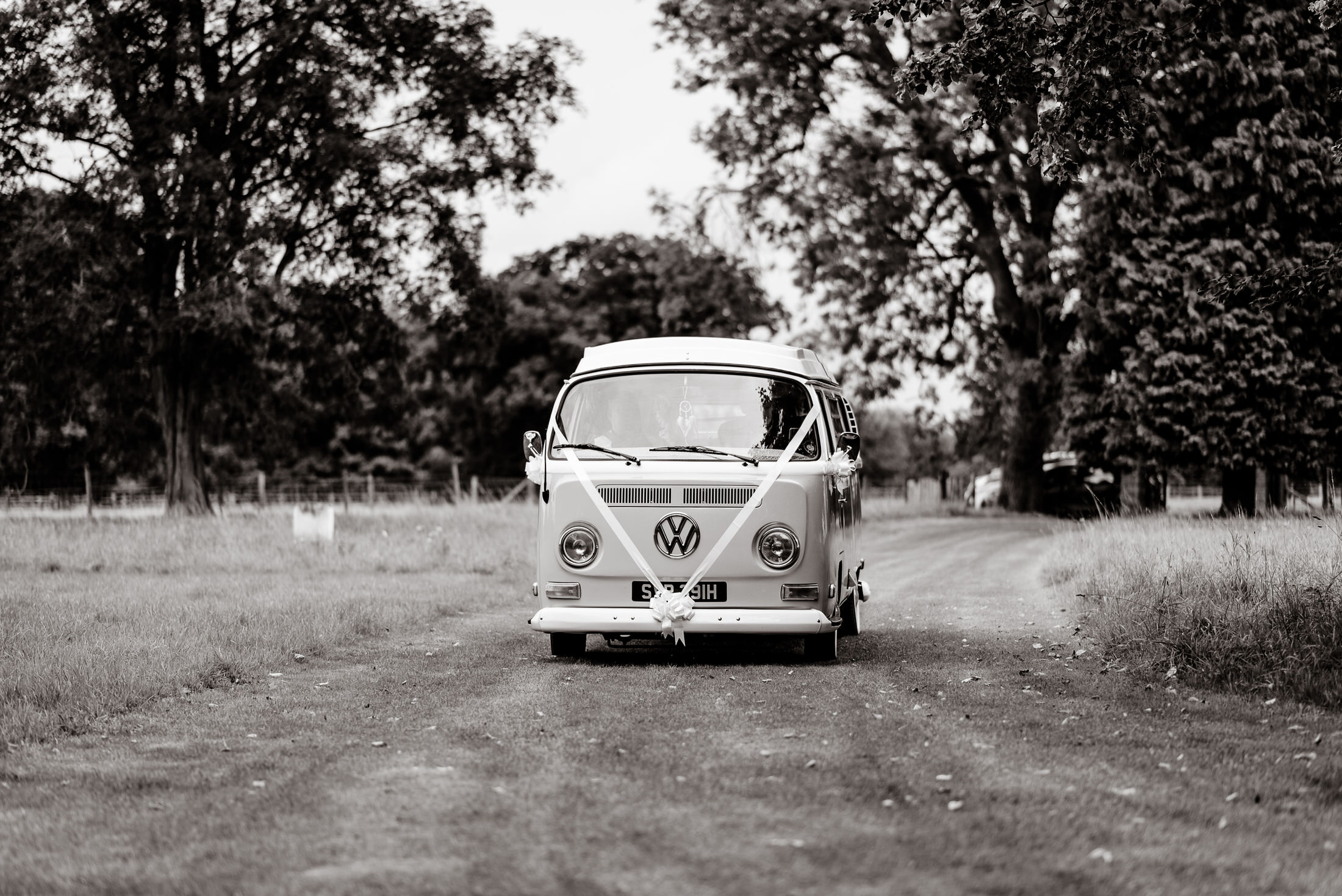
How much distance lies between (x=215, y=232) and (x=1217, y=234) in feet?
62.2

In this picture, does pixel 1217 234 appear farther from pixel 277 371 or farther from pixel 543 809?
pixel 543 809

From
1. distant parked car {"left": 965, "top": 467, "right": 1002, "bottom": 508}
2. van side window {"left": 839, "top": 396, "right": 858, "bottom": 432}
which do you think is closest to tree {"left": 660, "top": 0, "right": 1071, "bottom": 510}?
distant parked car {"left": 965, "top": 467, "right": 1002, "bottom": 508}

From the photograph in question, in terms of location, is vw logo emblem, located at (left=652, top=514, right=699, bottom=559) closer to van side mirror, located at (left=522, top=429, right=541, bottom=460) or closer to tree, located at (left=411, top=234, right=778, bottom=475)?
van side mirror, located at (left=522, top=429, right=541, bottom=460)

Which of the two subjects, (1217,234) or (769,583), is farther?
(1217,234)

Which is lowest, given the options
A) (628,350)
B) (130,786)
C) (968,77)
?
(130,786)

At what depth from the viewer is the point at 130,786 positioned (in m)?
6.57

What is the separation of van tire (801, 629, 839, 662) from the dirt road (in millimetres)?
363

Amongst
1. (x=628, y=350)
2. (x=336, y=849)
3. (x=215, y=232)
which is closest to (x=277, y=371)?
(x=215, y=232)

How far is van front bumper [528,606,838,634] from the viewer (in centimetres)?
1051

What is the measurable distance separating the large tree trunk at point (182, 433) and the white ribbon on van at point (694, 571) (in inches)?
913

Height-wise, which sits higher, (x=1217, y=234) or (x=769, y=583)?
(x=1217, y=234)

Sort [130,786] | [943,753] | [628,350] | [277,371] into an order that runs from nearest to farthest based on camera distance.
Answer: [130,786], [943,753], [628,350], [277,371]

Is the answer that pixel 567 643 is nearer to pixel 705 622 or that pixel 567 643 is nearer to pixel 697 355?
pixel 705 622

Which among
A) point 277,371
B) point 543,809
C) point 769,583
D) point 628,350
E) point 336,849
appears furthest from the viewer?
point 277,371
